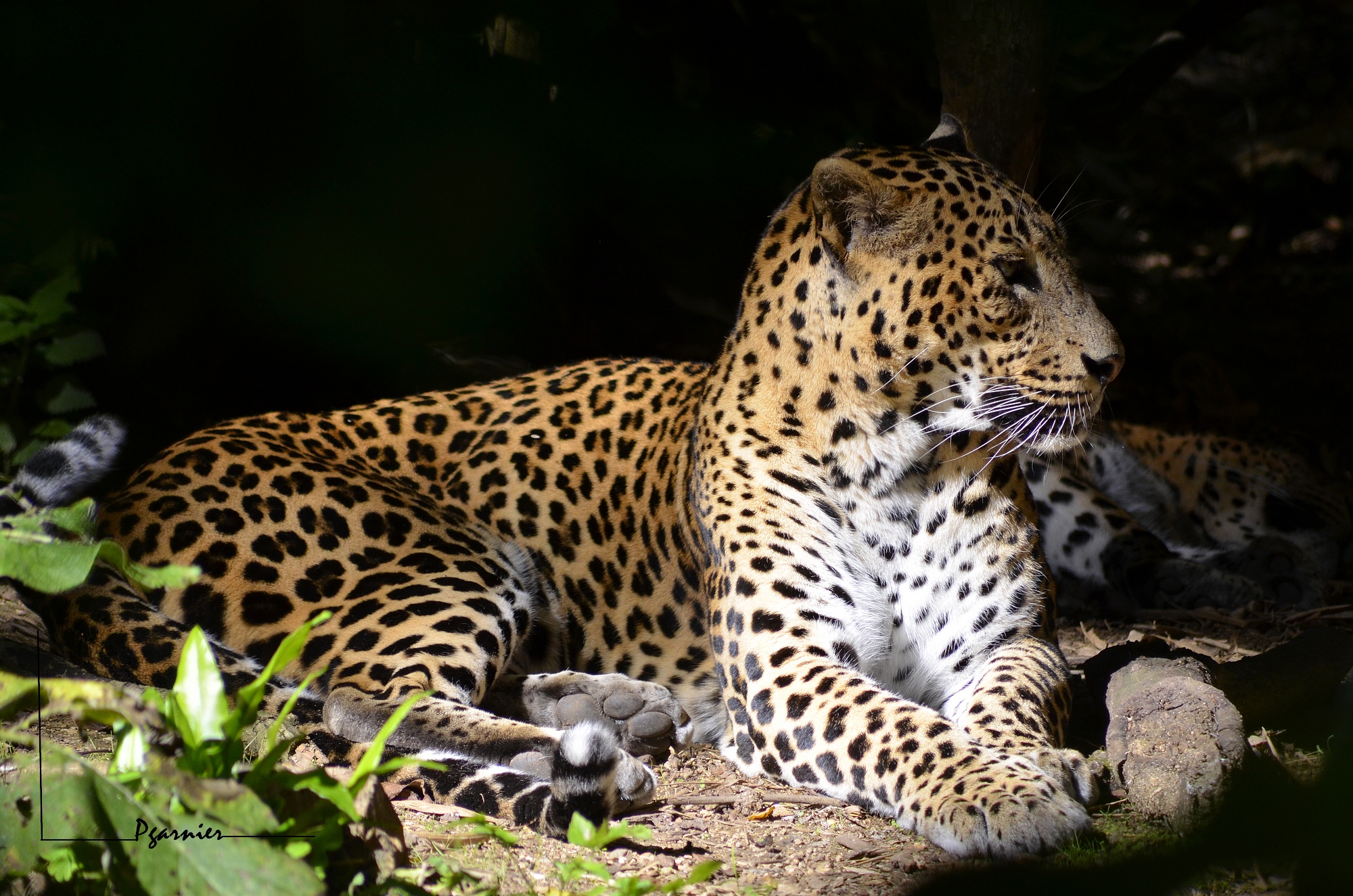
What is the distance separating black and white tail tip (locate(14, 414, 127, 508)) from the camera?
10.7ft

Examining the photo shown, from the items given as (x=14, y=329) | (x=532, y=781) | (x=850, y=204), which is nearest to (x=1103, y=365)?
(x=850, y=204)

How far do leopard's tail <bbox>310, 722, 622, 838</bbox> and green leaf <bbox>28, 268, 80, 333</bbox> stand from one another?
2.56 metres

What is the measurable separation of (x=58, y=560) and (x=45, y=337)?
4.25 m

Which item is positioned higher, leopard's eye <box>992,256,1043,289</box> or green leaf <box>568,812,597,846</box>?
leopard's eye <box>992,256,1043,289</box>

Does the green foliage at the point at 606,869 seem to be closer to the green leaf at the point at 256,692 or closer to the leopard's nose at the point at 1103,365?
the green leaf at the point at 256,692

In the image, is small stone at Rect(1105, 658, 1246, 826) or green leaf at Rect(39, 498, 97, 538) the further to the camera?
small stone at Rect(1105, 658, 1246, 826)

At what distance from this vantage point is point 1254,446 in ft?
26.0

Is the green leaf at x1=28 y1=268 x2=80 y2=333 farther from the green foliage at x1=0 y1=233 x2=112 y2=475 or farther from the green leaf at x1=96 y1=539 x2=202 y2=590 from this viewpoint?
the green leaf at x1=96 y1=539 x2=202 y2=590

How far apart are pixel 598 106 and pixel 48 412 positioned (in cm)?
313

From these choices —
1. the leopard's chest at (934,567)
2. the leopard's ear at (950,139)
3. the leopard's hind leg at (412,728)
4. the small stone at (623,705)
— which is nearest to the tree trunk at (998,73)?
the leopard's ear at (950,139)

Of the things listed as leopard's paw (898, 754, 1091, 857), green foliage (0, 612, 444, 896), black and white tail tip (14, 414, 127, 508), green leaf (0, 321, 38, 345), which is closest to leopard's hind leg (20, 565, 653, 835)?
black and white tail tip (14, 414, 127, 508)

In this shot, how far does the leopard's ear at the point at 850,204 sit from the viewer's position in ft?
13.1

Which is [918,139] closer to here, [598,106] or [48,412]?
[598,106]

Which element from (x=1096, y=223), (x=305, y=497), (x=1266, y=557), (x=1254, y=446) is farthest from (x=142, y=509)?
(x=1096, y=223)
